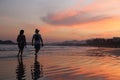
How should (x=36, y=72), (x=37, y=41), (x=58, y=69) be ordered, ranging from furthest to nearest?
(x=37, y=41)
(x=58, y=69)
(x=36, y=72)

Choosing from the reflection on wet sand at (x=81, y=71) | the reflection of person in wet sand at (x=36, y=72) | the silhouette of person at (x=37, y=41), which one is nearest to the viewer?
the reflection of person in wet sand at (x=36, y=72)

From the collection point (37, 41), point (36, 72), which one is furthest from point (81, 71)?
point (37, 41)

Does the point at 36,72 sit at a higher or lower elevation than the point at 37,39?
lower

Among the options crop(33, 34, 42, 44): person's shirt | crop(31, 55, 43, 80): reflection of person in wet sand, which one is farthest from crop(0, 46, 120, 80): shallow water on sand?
crop(33, 34, 42, 44): person's shirt

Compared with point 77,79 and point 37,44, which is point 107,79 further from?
point 37,44

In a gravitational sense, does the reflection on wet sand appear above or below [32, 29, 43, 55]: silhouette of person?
below

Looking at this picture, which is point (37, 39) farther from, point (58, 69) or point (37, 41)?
point (58, 69)

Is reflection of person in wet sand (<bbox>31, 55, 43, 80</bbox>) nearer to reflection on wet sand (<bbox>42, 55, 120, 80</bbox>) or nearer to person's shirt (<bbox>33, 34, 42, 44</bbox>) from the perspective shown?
reflection on wet sand (<bbox>42, 55, 120, 80</bbox>)

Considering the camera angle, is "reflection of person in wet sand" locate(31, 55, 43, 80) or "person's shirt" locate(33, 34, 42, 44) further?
"person's shirt" locate(33, 34, 42, 44)

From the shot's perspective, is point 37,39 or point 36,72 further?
point 37,39

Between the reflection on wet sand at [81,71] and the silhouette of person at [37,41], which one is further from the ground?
the silhouette of person at [37,41]

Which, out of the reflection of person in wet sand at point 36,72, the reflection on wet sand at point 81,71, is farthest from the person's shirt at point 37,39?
the reflection of person in wet sand at point 36,72

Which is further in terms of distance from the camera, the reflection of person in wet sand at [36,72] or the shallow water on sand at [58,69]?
the shallow water on sand at [58,69]

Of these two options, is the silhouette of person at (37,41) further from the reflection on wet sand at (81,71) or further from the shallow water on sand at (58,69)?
the reflection on wet sand at (81,71)
